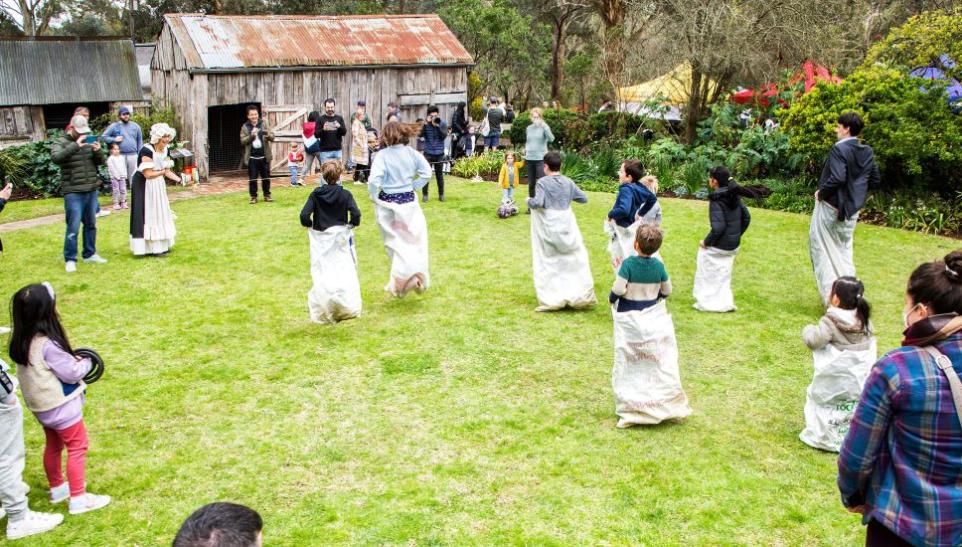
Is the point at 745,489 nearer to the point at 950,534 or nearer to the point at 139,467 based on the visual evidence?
the point at 950,534

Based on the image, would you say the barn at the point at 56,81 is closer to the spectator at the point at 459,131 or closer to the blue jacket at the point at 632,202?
the spectator at the point at 459,131

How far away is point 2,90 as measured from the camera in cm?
1989

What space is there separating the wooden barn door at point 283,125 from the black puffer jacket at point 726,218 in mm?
12008

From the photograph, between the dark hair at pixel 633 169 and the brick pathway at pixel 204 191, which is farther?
the brick pathway at pixel 204 191

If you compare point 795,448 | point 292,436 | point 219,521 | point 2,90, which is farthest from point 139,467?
point 2,90

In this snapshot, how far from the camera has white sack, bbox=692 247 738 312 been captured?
337 inches

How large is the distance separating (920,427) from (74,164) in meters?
9.69

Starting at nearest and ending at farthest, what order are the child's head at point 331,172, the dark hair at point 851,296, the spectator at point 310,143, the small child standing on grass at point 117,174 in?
the dark hair at point 851,296, the child's head at point 331,172, the small child standing on grass at point 117,174, the spectator at point 310,143

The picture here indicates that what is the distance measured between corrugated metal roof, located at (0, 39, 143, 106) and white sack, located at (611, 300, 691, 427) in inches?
737

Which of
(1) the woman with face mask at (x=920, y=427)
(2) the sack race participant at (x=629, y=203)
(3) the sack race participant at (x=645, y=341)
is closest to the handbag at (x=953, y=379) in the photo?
(1) the woman with face mask at (x=920, y=427)

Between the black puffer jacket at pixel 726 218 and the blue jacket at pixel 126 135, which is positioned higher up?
the blue jacket at pixel 126 135

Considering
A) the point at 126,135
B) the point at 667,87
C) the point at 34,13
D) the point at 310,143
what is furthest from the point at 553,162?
the point at 34,13

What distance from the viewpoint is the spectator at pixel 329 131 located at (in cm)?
1442

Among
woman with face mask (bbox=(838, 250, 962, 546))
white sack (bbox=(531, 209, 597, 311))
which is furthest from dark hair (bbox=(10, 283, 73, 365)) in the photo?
white sack (bbox=(531, 209, 597, 311))
